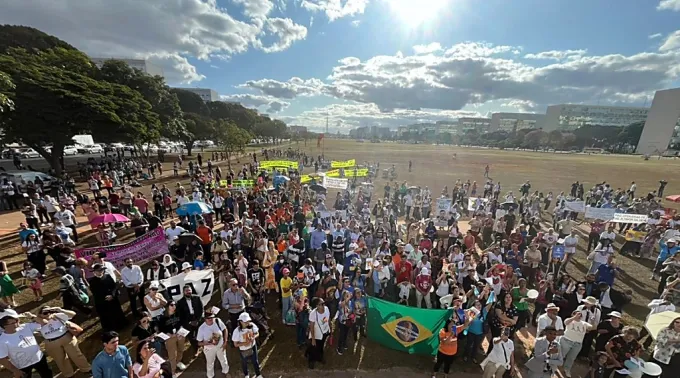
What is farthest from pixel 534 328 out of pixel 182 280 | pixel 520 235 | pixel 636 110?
pixel 636 110

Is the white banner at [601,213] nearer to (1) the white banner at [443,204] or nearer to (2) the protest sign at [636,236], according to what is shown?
(2) the protest sign at [636,236]

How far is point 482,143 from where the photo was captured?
153625mm

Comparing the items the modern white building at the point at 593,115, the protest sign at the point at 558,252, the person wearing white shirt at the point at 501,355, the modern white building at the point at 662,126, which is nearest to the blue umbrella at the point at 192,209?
the person wearing white shirt at the point at 501,355

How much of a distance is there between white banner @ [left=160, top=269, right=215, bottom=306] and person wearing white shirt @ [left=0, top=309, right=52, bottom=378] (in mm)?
2105

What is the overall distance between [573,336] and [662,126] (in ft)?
418

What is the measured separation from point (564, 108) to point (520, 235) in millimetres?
175345

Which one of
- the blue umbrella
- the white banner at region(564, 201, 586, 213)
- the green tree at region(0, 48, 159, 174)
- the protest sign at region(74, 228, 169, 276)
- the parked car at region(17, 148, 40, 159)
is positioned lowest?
the parked car at region(17, 148, 40, 159)

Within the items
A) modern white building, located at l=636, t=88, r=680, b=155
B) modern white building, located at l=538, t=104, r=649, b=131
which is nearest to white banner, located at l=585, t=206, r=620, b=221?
modern white building, located at l=636, t=88, r=680, b=155

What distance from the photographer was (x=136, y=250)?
9.04m

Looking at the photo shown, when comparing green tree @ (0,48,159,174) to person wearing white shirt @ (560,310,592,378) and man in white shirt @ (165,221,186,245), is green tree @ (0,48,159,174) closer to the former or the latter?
man in white shirt @ (165,221,186,245)

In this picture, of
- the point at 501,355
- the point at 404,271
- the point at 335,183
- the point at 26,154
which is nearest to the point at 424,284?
the point at 404,271

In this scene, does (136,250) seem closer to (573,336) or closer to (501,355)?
(501,355)

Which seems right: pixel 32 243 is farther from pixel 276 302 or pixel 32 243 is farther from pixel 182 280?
pixel 276 302

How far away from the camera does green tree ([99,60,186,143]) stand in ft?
107
